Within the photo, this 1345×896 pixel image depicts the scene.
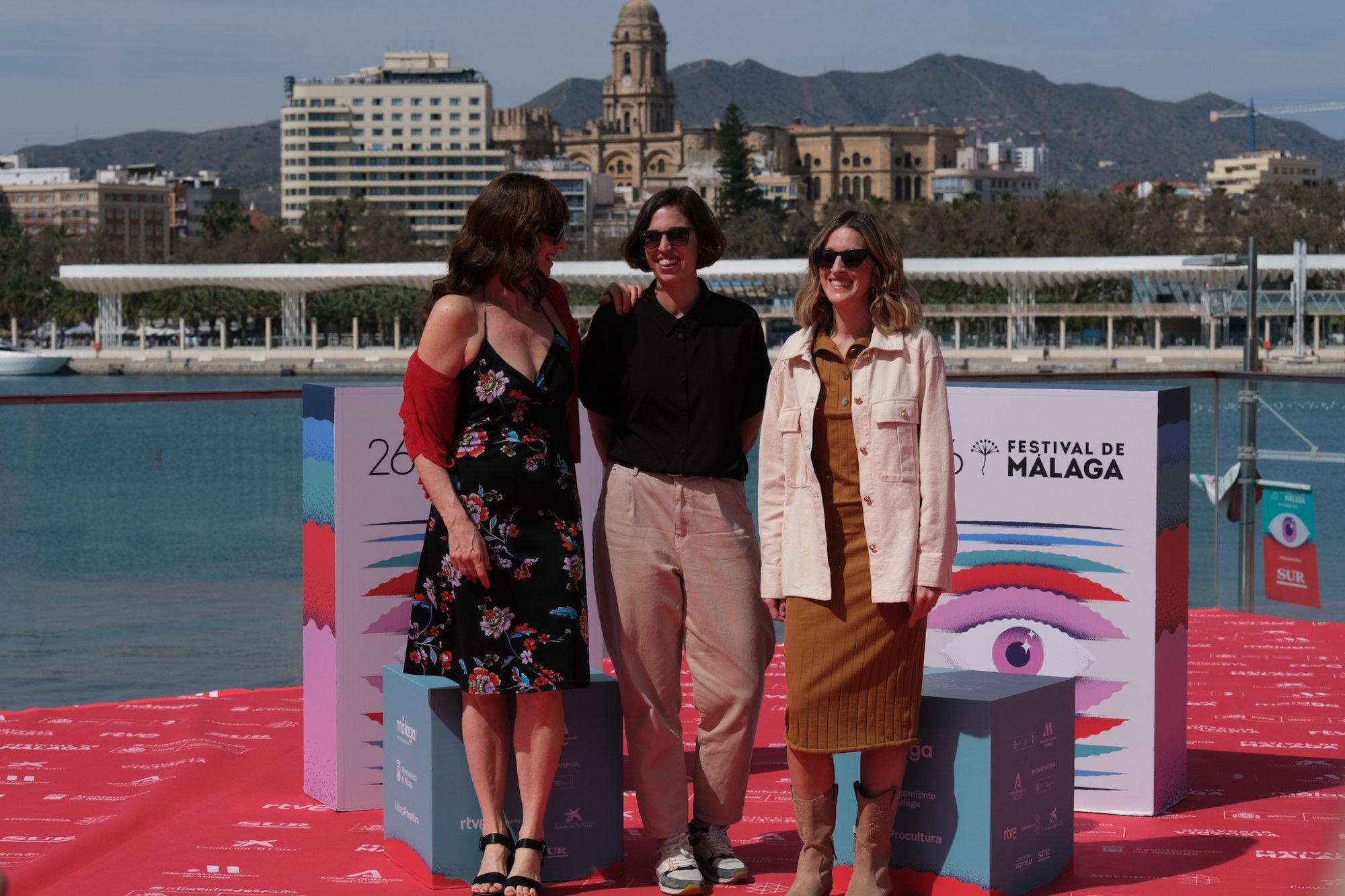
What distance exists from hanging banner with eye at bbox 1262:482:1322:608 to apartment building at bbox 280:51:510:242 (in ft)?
369

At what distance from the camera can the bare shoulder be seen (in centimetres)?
281

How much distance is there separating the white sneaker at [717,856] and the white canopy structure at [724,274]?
49.2 m

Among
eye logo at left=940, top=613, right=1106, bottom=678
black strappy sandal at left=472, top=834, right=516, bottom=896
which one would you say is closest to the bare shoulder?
black strappy sandal at left=472, top=834, right=516, bottom=896

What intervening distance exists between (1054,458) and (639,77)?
148 meters

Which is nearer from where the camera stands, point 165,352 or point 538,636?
point 538,636

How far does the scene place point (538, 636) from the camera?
2842 millimetres

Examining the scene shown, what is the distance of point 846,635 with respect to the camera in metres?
2.74

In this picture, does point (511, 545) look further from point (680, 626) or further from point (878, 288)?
point (878, 288)

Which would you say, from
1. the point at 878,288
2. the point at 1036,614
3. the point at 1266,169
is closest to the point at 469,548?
the point at 878,288

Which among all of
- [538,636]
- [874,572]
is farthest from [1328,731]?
[538,636]

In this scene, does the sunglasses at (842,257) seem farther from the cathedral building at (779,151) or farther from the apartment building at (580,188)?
the cathedral building at (779,151)

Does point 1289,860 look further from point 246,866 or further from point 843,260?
point 246,866

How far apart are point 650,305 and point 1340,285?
60.5m

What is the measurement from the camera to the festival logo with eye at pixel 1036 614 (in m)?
3.59
